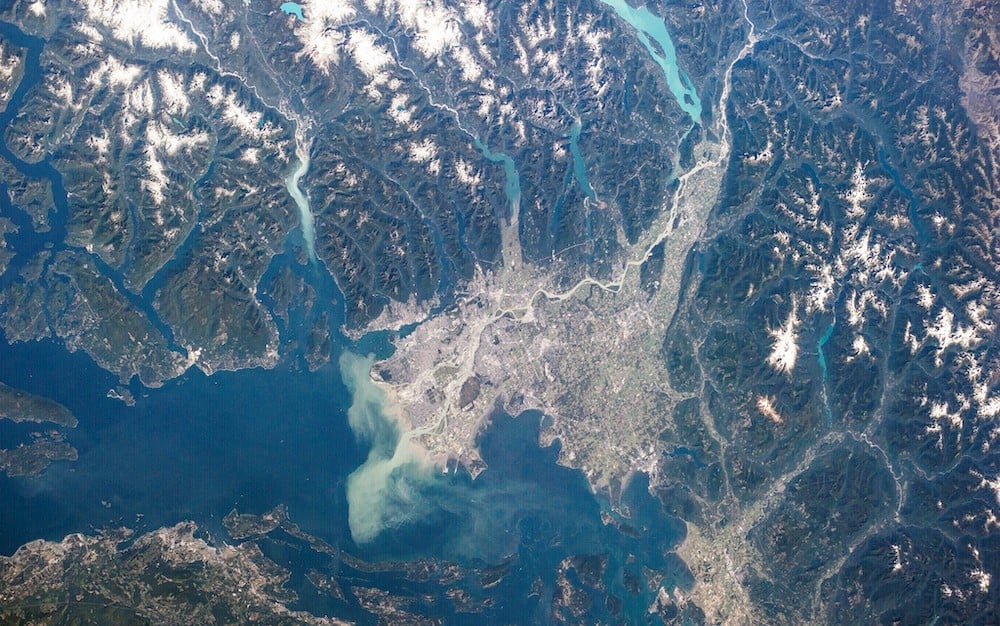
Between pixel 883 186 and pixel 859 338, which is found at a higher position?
pixel 883 186

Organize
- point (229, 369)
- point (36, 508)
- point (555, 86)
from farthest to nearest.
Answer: point (555, 86), point (229, 369), point (36, 508)

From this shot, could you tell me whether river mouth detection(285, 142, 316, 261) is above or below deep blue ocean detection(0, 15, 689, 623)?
above

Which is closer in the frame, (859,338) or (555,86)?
(859,338)

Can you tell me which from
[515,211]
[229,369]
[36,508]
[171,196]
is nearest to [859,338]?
[515,211]

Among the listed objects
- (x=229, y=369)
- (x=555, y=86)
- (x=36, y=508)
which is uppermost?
(x=555, y=86)

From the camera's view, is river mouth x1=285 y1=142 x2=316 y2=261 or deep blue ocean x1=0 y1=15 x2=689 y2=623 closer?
deep blue ocean x1=0 y1=15 x2=689 y2=623

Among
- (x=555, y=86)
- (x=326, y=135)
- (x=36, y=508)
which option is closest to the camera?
(x=36, y=508)

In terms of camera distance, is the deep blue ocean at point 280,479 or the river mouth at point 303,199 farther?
the river mouth at point 303,199

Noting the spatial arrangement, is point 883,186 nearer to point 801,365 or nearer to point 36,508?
point 801,365

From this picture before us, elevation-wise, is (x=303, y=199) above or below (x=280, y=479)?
above

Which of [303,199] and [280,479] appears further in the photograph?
[303,199]

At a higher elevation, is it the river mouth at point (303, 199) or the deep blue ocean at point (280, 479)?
the river mouth at point (303, 199)
